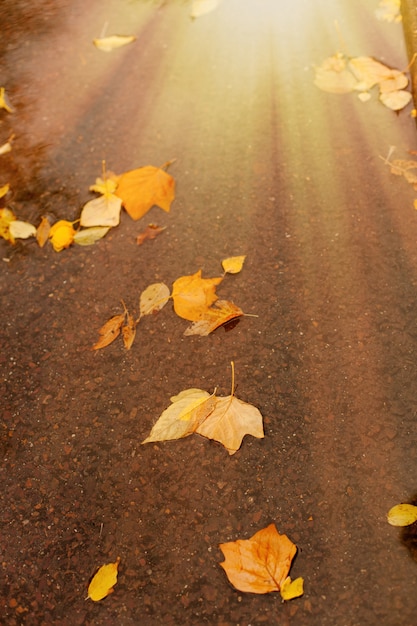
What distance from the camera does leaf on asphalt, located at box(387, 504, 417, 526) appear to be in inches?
59.0

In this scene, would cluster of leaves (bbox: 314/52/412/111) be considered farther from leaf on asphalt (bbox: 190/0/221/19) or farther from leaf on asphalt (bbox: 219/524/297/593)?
leaf on asphalt (bbox: 219/524/297/593)

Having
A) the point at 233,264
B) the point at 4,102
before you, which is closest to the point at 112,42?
the point at 4,102

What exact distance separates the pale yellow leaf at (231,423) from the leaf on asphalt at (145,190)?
97 cm

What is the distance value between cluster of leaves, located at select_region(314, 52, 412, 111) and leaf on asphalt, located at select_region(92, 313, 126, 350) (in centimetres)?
158

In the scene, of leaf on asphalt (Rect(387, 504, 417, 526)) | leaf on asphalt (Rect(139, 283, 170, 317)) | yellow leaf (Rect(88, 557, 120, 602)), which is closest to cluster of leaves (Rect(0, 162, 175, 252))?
leaf on asphalt (Rect(139, 283, 170, 317))

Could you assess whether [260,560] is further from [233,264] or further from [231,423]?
[233,264]

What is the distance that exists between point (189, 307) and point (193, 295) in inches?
2.2

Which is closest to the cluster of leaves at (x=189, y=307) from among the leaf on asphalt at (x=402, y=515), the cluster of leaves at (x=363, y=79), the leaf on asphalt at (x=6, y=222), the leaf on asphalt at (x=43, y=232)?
the leaf on asphalt at (x=43, y=232)

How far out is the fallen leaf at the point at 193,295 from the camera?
196 cm

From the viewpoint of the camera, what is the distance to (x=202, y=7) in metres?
3.04

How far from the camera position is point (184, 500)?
1.61 metres

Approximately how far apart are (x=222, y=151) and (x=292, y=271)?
0.76 meters

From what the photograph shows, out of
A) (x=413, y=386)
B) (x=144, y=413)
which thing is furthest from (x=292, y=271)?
(x=144, y=413)

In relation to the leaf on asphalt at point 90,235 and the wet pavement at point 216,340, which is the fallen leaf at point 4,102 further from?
Answer: the leaf on asphalt at point 90,235
